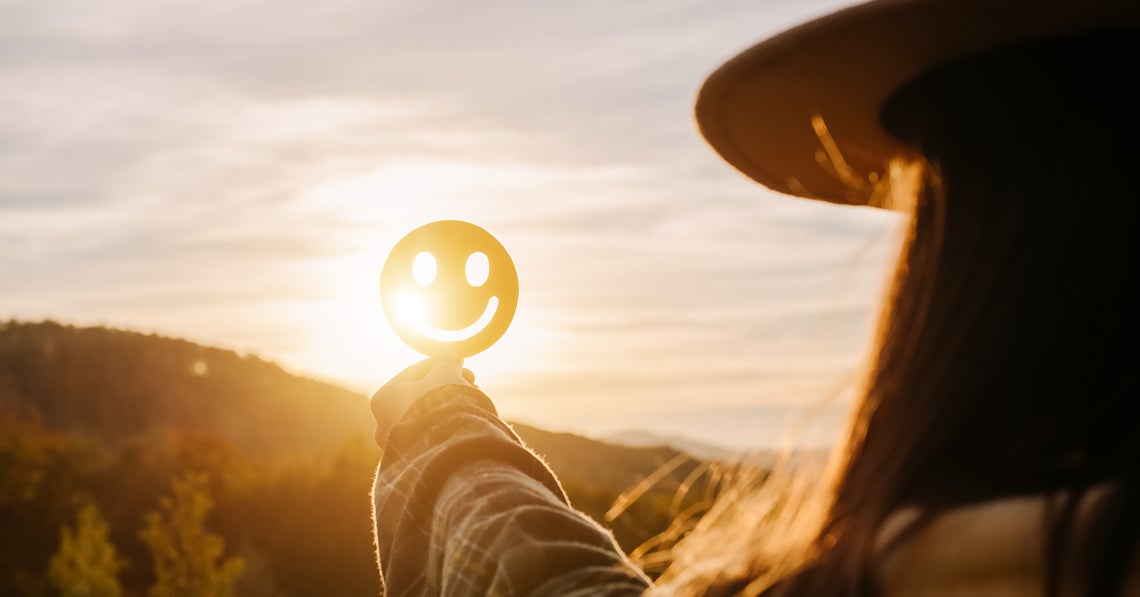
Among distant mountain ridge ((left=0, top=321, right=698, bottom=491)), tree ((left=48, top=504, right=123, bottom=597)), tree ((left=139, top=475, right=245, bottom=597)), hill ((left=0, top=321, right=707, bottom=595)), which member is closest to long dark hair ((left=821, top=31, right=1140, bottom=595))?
hill ((left=0, top=321, right=707, bottom=595))

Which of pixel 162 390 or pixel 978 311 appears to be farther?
pixel 162 390

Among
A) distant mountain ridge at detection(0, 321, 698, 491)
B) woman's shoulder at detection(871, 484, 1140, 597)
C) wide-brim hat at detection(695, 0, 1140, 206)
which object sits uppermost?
wide-brim hat at detection(695, 0, 1140, 206)

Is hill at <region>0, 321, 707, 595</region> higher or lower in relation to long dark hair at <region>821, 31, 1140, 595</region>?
lower

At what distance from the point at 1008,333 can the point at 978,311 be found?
0.04m

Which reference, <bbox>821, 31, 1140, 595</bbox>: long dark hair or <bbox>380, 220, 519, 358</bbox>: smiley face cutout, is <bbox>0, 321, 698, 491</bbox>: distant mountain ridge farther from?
<bbox>821, 31, 1140, 595</bbox>: long dark hair

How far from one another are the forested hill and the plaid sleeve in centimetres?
5488

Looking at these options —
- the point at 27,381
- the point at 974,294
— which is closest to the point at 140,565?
the point at 974,294

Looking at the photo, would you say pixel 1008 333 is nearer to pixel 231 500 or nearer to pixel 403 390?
pixel 403 390

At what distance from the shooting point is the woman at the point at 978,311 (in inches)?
42.6

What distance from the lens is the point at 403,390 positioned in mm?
2400

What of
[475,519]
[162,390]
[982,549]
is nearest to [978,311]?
[982,549]

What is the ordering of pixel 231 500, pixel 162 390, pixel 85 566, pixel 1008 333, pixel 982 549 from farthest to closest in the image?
pixel 162 390 → pixel 231 500 → pixel 85 566 → pixel 1008 333 → pixel 982 549

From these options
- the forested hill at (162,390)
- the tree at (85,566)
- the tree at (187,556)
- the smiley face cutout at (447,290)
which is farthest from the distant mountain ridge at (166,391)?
the smiley face cutout at (447,290)

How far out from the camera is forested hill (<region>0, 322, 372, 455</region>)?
5728 centimetres
